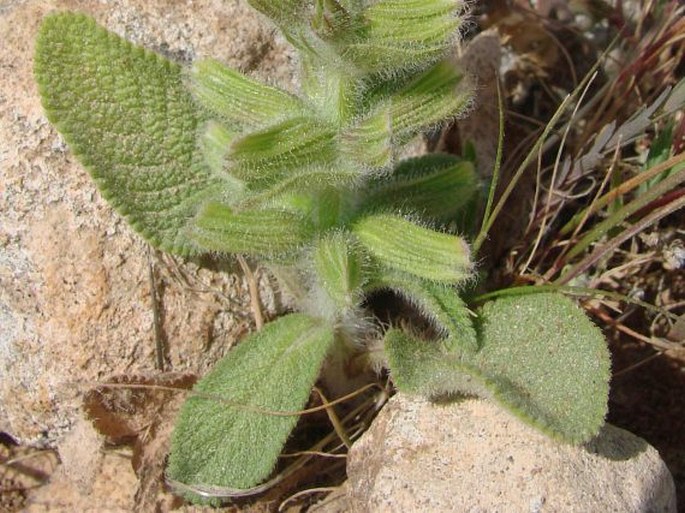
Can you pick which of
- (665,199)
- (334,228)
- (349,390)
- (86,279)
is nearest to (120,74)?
(86,279)

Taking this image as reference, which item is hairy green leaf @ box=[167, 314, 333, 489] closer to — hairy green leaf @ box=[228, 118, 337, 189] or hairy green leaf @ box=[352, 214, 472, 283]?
hairy green leaf @ box=[352, 214, 472, 283]

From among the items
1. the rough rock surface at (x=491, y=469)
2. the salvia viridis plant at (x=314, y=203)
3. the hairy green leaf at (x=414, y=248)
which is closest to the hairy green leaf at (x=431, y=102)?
the salvia viridis plant at (x=314, y=203)

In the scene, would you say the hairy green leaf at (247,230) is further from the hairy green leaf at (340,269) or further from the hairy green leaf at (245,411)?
the hairy green leaf at (245,411)

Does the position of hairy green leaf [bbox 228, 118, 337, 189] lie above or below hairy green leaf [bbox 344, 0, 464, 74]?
below

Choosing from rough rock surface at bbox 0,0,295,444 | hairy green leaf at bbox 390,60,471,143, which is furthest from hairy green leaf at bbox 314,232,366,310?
rough rock surface at bbox 0,0,295,444

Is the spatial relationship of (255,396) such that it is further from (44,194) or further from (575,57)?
(575,57)

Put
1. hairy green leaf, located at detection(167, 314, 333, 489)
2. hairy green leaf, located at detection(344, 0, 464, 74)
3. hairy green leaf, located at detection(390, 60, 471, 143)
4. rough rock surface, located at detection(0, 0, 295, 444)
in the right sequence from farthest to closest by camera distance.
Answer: rough rock surface, located at detection(0, 0, 295, 444) < hairy green leaf, located at detection(167, 314, 333, 489) < hairy green leaf, located at detection(390, 60, 471, 143) < hairy green leaf, located at detection(344, 0, 464, 74)

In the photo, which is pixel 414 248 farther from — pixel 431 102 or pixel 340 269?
pixel 431 102
